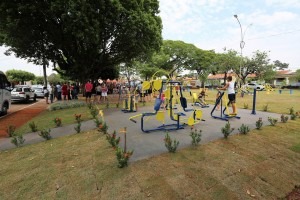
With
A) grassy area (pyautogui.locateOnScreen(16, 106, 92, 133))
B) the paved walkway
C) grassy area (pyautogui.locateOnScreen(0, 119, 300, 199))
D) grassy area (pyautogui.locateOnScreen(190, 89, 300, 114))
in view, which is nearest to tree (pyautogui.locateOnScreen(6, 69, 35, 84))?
grassy area (pyautogui.locateOnScreen(16, 106, 92, 133))

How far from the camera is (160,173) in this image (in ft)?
14.4

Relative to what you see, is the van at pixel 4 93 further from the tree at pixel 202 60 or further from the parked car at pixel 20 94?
the tree at pixel 202 60

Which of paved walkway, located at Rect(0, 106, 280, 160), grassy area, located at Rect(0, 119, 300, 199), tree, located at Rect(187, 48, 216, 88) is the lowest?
grassy area, located at Rect(0, 119, 300, 199)

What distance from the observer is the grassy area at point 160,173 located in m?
3.97

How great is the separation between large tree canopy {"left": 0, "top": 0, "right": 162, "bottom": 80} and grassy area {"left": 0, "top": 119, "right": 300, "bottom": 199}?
9131 mm

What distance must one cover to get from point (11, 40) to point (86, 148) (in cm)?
1420

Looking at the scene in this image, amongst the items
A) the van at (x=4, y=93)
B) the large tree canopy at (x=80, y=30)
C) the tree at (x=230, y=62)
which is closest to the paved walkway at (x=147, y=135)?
the van at (x=4, y=93)

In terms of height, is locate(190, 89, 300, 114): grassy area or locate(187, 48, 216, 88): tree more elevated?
locate(187, 48, 216, 88): tree

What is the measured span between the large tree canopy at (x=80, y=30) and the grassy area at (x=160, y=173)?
359 inches

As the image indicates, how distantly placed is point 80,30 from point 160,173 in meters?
11.0

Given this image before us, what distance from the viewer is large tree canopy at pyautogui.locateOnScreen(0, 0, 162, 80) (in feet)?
42.2

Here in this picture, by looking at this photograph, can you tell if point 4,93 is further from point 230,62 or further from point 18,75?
point 18,75

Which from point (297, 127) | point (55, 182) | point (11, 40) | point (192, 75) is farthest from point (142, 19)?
point (192, 75)

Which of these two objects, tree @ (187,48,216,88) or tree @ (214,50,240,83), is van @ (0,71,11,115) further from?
tree @ (187,48,216,88)
